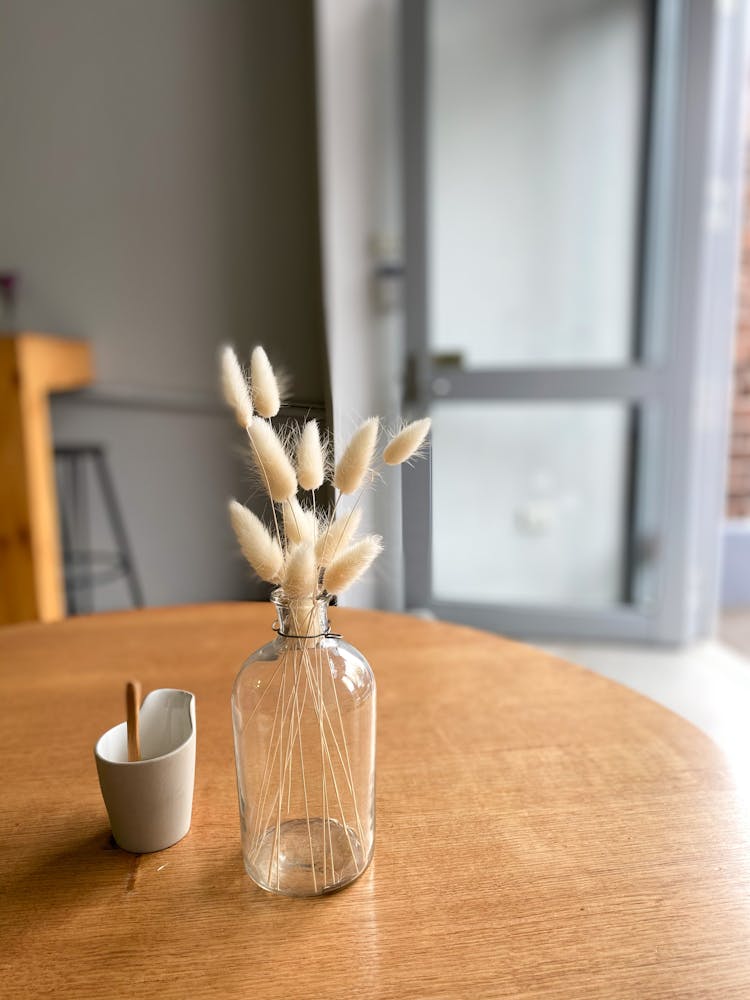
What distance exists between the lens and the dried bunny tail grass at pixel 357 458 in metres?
0.48

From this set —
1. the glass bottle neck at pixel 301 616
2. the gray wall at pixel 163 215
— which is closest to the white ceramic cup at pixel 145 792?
the glass bottle neck at pixel 301 616

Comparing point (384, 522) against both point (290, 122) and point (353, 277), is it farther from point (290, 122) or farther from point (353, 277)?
point (290, 122)

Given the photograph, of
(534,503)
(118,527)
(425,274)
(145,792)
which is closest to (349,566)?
(145,792)

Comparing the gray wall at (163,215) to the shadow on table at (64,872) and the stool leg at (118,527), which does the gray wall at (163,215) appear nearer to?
the stool leg at (118,527)

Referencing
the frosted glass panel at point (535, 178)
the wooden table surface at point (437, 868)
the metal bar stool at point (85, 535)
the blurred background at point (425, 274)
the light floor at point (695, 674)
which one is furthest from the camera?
the metal bar stool at point (85, 535)

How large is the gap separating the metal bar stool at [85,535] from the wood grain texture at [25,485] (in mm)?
428

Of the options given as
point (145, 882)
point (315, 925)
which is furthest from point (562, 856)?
point (145, 882)

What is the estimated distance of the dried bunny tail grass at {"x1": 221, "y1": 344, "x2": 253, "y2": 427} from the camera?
1.60 feet

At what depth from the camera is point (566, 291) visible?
247cm

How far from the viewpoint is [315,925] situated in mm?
499

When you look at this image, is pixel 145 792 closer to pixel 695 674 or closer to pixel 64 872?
pixel 64 872

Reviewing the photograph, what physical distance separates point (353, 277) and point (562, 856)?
203 cm

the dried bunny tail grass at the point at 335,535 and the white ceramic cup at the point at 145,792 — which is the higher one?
the dried bunny tail grass at the point at 335,535

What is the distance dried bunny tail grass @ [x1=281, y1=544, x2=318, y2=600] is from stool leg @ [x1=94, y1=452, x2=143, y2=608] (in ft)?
7.22
